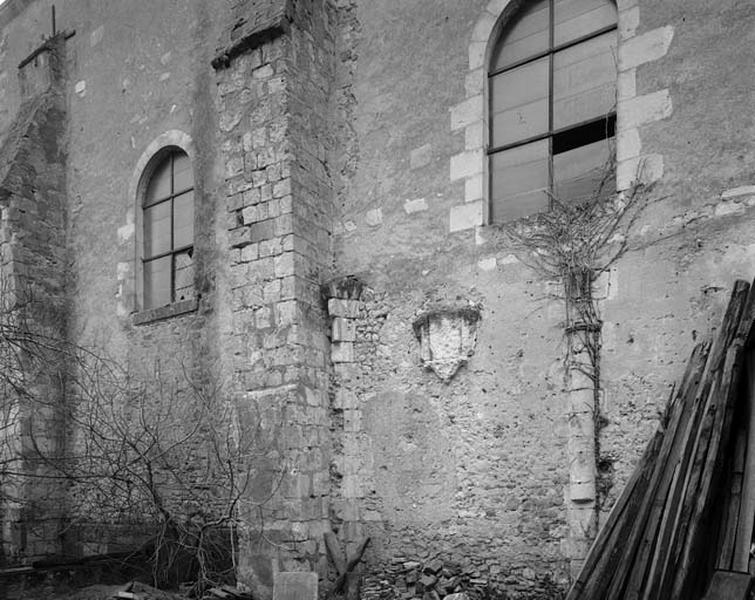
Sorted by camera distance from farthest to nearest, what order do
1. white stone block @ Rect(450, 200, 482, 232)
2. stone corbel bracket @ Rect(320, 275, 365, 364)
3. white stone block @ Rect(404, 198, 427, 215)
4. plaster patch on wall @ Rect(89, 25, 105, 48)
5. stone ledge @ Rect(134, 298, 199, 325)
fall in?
plaster patch on wall @ Rect(89, 25, 105, 48), stone ledge @ Rect(134, 298, 199, 325), stone corbel bracket @ Rect(320, 275, 365, 364), white stone block @ Rect(404, 198, 427, 215), white stone block @ Rect(450, 200, 482, 232)

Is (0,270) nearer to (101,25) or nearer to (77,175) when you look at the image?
(77,175)

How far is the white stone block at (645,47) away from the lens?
567 centimetres

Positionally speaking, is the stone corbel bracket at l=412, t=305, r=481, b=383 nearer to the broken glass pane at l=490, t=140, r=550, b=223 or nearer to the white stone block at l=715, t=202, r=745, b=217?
the broken glass pane at l=490, t=140, r=550, b=223

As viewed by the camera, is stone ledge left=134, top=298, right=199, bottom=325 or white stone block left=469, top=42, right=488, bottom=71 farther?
stone ledge left=134, top=298, right=199, bottom=325

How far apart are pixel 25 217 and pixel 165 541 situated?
207 inches

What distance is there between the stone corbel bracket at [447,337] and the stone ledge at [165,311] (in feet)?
10.5

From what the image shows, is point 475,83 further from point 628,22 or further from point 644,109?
point 644,109

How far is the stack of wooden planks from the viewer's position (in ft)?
14.4

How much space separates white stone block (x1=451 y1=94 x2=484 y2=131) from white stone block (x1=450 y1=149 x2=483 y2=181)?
0.27m

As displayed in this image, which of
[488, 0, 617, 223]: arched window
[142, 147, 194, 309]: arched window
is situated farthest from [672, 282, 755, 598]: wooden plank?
[142, 147, 194, 309]: arched window

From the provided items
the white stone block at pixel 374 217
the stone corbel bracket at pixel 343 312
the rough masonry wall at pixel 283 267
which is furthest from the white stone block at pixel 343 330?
the white stone block at pixel 374 217

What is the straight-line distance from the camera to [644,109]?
5.72 meters

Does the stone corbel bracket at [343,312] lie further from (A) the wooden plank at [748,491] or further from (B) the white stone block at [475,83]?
(A) the wooden plank at [748,491]

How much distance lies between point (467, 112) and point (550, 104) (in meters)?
0.73
